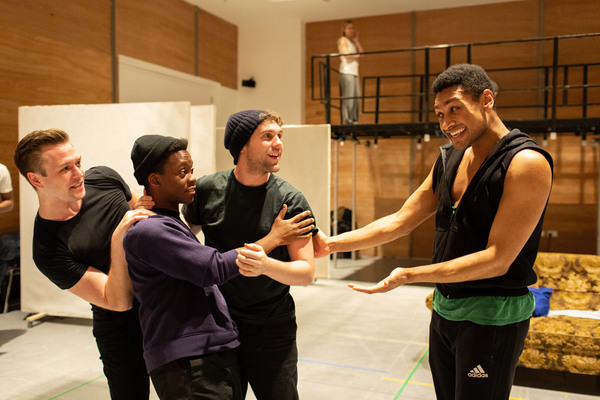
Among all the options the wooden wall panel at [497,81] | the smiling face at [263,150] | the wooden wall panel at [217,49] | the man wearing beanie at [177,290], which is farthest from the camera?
the wooden wall panel at [217,49]

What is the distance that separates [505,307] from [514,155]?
1.63ft

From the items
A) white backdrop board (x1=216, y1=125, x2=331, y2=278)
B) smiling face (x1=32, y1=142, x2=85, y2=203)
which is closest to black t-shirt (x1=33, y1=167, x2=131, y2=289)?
smiling face (x1=32, y1=142, x2=85, y2=203)

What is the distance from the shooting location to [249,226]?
1933 mm

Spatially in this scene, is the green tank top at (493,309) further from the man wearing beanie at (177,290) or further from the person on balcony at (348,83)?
the person on balcony at (348,83)

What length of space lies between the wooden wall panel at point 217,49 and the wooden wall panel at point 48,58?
89.6 inches

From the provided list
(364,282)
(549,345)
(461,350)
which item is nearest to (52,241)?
(461,350)

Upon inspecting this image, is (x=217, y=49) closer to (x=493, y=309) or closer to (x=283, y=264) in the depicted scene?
(x=283, y=264)

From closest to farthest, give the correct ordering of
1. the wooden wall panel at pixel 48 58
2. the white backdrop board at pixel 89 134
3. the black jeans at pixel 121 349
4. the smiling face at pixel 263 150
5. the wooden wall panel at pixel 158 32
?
the smiling face at pixel 263 150
the black jeans at pixel 121 349
the white backdrop board at pixel 89 134
the wooden wall panel at pixel 48 58
the wooden wall panel at pixel 158 32

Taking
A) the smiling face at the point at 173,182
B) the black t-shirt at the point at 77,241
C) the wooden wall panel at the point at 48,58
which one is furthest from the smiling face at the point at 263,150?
the wooden wall panel at the point at 48,58

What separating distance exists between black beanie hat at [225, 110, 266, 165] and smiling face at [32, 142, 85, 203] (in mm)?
614

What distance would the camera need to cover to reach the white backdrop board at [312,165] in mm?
6199

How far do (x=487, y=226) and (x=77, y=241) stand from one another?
1.50m

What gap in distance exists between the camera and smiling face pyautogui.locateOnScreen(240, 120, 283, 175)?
6.31 ft

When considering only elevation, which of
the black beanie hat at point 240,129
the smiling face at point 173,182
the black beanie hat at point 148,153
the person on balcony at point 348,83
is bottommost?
the smiling face at point 173,182
